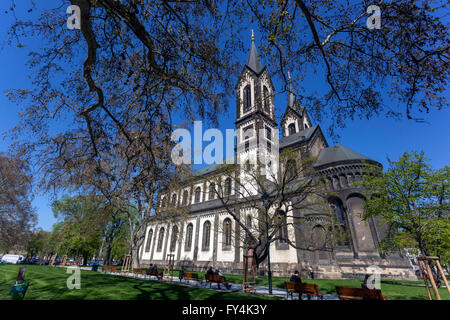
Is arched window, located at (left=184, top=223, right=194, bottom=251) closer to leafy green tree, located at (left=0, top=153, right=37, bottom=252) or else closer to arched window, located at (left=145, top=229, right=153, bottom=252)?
arched window, located at (left=145, top=229, right=153, bottom=252)

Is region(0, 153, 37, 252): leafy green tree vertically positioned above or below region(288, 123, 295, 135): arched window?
below

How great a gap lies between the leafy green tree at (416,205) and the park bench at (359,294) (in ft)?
35.9

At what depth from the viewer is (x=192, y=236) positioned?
99.1 feet

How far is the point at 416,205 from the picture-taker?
1597 centimetres

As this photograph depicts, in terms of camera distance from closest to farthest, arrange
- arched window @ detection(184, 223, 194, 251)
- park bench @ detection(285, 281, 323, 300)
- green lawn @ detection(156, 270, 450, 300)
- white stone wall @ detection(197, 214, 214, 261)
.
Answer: park bench @ detection(285, 281, 323, 300)
green lawn @ detection(156, 270, 450, 300)
white stone wall @ detection(197, 214, 214, 261)
arched window @ detection(184, 223, 194, 251)

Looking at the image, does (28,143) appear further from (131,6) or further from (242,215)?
(242,215)

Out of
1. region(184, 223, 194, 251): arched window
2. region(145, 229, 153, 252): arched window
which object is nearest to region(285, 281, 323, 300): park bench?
region(184, 223, 194, 251): arched window

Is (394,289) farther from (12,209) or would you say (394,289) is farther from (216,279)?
(12,209)

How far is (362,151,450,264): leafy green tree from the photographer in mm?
14453

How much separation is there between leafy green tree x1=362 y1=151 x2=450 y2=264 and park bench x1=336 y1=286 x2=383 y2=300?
35.9 ft

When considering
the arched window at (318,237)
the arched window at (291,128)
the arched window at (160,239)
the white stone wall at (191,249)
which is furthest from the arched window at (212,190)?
the arched window at (291,128)

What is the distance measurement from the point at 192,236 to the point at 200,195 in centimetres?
720

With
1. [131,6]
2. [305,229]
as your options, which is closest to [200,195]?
[305,229]

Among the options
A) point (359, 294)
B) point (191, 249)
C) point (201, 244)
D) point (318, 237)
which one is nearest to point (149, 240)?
point (191, 249)
